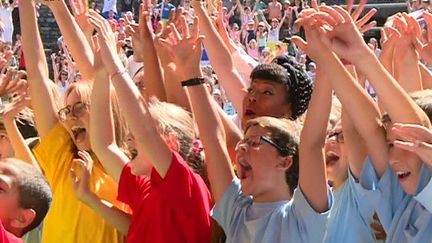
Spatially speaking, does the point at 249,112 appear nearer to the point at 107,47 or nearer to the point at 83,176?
the point at 107,47

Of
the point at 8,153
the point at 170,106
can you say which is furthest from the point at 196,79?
the point at 8,153

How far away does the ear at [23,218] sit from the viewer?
2.97 m

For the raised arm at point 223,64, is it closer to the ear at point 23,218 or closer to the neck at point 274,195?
the neck at point 274,195

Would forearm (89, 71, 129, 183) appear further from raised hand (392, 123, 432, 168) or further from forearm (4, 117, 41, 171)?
raised hand (392, 123, 432, 168)

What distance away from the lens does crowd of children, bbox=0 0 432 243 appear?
2.66 m

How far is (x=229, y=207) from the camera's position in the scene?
2.93m

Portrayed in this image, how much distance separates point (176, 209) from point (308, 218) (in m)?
0.55

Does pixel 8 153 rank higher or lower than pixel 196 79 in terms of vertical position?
lower

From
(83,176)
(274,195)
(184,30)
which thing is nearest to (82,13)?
(83,176)

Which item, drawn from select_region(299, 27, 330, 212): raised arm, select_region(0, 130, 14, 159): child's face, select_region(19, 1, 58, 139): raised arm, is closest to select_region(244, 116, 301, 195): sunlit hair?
select_region(299, 27, 330, 212): raised arm

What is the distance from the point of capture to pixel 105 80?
3424 mm

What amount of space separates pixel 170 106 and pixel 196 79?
0.88ft

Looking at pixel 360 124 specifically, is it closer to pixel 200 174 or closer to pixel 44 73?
pixel 200 174

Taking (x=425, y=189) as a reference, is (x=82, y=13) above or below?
above
